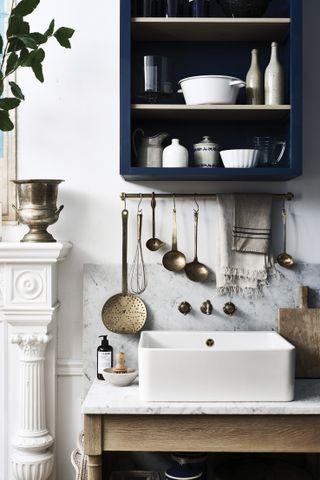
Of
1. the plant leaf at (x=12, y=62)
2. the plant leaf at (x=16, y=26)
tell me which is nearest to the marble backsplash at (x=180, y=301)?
the plant leaf at (x=12, y=62)

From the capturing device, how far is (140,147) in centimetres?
285

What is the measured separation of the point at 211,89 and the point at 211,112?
0.31 ft

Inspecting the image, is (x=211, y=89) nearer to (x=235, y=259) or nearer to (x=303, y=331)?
(x=235, y=259)

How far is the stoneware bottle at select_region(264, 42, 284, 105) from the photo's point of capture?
2723 mm

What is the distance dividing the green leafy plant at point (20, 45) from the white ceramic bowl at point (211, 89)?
488mm

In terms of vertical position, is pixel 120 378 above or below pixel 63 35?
below

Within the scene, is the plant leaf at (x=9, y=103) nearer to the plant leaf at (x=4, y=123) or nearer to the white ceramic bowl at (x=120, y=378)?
the plant leaf at (x=4, y=123)

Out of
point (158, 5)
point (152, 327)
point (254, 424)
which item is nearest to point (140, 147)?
point (158, 5)

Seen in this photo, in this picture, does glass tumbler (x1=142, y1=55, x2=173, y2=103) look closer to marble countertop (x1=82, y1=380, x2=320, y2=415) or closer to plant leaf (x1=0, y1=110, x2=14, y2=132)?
plant leaf (x1=0, y1=110, x2=14, y2=132)

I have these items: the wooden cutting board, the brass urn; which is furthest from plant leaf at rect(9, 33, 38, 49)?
the wooden cutting board

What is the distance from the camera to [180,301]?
294cm

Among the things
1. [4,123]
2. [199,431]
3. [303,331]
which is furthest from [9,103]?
[303,331]

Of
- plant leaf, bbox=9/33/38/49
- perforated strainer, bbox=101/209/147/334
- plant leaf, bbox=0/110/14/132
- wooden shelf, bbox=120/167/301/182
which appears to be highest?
plant leaf, bbox=9/33/38/49

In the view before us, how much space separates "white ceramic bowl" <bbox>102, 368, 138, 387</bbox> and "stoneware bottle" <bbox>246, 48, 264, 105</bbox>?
3.65 feet
